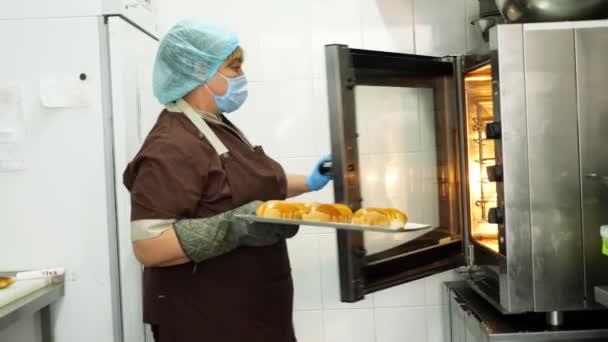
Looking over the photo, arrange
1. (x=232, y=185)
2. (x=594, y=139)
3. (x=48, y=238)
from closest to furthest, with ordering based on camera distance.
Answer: (x=232, y=185) → (x=594, y=139) → (x=48, y=238)

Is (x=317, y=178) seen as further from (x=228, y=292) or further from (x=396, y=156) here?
(x=228, y=292)

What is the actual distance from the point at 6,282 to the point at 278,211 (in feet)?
2.93

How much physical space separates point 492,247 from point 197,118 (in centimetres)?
104

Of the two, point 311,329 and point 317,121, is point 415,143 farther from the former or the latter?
point 311,329

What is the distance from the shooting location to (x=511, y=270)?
64.5 inches

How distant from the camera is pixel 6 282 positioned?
169cm

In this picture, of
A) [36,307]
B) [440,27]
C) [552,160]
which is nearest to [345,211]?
[552,160]

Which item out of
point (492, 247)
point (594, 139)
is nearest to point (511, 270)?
point (492, 247)

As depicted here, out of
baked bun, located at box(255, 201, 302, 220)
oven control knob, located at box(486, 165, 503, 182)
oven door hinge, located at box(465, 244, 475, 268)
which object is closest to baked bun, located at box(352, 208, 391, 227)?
baked bun, located at box(255, 201, 302, 220)

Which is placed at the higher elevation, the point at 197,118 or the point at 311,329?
the point at 197,118

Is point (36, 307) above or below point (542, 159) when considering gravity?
below

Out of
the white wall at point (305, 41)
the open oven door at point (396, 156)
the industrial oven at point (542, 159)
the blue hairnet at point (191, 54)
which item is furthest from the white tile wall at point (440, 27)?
the blue hairnet at point (191, 54)

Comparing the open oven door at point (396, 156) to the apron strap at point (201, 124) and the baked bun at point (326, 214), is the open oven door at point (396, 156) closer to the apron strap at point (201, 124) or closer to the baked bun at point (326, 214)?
the baked bun at point (326, 214)

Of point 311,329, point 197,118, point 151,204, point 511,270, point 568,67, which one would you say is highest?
point 568,67
